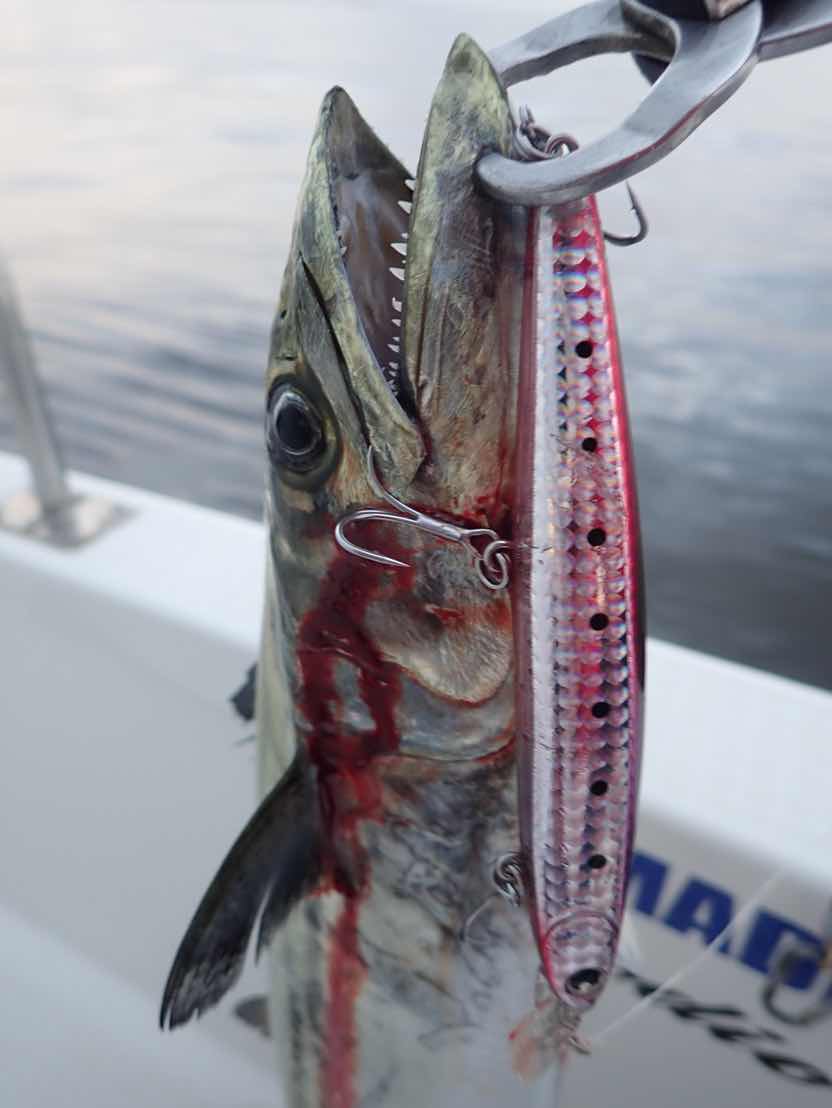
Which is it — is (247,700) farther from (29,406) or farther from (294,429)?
(29,406)

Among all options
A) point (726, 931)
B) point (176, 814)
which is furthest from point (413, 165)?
point (726, 931)

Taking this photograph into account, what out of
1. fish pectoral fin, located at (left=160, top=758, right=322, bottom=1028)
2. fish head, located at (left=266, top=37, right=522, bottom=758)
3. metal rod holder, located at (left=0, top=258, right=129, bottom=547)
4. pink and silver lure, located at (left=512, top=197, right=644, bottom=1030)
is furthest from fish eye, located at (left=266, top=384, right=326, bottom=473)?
metal rod holder, located at (left=0, top=258, right=129, bottom=547)

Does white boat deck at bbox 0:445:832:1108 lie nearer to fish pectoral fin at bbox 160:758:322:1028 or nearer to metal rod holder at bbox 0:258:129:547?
metal rod holder at bbox 0:258:129:547

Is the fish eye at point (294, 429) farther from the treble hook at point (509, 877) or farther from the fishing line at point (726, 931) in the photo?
the fishing line at point (726, 931)

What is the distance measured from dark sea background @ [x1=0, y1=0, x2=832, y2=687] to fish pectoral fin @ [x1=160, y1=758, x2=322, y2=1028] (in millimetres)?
1621

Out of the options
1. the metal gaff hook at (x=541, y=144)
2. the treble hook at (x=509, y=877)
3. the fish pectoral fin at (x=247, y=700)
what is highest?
the metal gaff hook at (x=541, y=144)

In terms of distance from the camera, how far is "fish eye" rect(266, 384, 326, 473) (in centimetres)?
61

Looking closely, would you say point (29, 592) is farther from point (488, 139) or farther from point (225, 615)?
point (488, 139)

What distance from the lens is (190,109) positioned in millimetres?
10312

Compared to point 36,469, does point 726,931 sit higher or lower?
lower

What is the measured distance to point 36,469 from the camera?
1.58 meters

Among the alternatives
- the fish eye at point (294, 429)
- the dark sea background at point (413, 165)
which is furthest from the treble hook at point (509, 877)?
the dark sea background at point (413, 165)

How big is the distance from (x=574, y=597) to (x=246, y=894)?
374 millimetres

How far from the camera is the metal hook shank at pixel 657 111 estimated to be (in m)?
0.46
